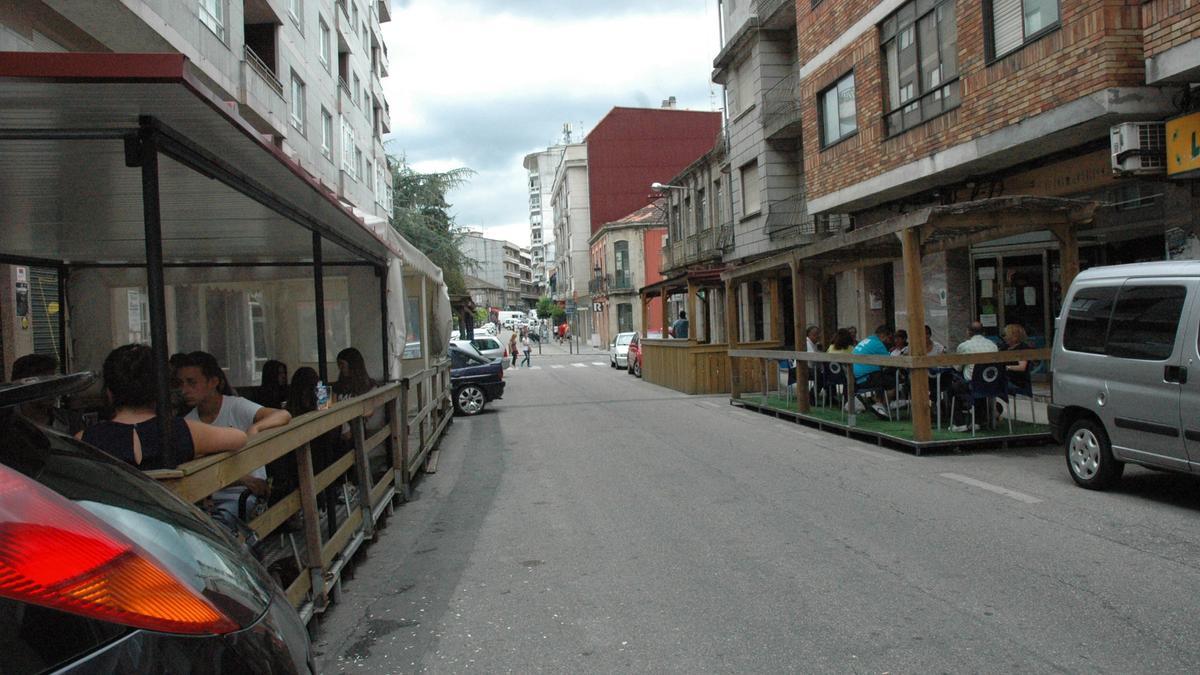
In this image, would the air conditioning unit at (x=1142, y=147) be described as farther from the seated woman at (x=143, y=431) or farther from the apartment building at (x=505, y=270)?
the apartment building at (x=505, y=270)

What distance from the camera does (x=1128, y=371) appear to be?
23.9 feet

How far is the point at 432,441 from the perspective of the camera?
11.8 metres

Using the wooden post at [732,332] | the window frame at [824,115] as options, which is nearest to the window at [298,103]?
the wooden post at [732,332]

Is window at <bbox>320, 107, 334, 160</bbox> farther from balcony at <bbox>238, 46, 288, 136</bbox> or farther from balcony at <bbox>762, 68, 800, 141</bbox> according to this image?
balcony at <bbox>762, 68, 800, 141</bbox>

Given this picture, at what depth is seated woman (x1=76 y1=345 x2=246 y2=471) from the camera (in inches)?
140

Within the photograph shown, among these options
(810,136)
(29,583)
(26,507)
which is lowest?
(29,583)

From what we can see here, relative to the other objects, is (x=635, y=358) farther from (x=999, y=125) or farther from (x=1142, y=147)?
(x=1142, y=147)

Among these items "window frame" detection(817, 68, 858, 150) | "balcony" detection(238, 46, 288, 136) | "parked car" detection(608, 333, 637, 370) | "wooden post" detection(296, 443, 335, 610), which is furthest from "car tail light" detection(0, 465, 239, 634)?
"parked car" detection(608, 333, 637, 370)

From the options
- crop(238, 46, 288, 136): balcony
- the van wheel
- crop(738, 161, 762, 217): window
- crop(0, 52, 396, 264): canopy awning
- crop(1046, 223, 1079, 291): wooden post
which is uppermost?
crop(238, 46, 288, 136): balcony

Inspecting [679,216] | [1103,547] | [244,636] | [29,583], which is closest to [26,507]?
[29,583]

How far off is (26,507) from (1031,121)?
44.2ft

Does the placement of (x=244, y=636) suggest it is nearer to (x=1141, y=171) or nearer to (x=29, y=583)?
(x=29, y=583)

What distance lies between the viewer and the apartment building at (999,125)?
11.0 metres

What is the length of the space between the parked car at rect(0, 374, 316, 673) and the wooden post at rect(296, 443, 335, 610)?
2.68m
